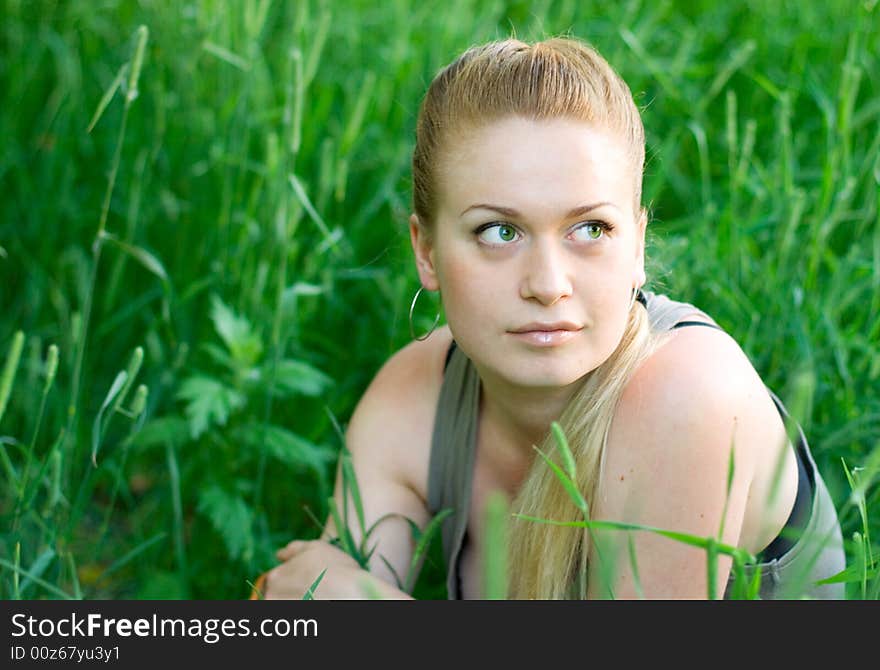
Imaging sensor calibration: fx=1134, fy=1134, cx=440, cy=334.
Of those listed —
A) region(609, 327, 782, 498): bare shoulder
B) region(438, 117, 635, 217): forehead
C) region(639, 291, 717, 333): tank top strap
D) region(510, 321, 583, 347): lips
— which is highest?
region(438, 117, 635, 217): forehead

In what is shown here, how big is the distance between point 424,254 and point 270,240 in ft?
2.19

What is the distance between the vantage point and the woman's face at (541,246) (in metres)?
1.55

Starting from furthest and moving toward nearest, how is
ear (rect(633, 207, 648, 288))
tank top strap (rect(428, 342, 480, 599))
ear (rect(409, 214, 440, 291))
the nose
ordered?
tank top strap (rect(428, 342, 480, 599)), ear (rect(409, 214, 440, 291)), ear (rect(633, 207, 648, 288)), the nose

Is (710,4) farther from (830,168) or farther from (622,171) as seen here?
(622,171)

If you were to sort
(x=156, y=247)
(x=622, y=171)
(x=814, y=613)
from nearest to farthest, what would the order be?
(x=814, y=613)
(x=622, y=171)
(x=156, y=247)

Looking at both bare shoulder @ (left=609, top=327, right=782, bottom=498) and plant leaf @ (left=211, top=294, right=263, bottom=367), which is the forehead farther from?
plant leaf @ (left=211, top=294, right=263, bottom=367)

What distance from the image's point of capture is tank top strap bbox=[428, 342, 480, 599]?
198 cm

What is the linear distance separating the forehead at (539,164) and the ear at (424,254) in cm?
18

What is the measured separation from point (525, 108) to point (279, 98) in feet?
4.86

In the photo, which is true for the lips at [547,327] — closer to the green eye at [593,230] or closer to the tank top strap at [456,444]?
the green eye at [593,230]

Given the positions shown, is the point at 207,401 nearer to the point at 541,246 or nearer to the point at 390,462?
the point at 390,462

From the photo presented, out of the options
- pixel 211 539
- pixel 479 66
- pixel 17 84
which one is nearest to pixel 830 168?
pixel 479 66

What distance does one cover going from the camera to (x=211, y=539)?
2.29m

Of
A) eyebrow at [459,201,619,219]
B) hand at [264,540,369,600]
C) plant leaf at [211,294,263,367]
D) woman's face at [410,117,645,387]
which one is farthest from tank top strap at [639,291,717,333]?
plant leaf at [211,294,263,367]
